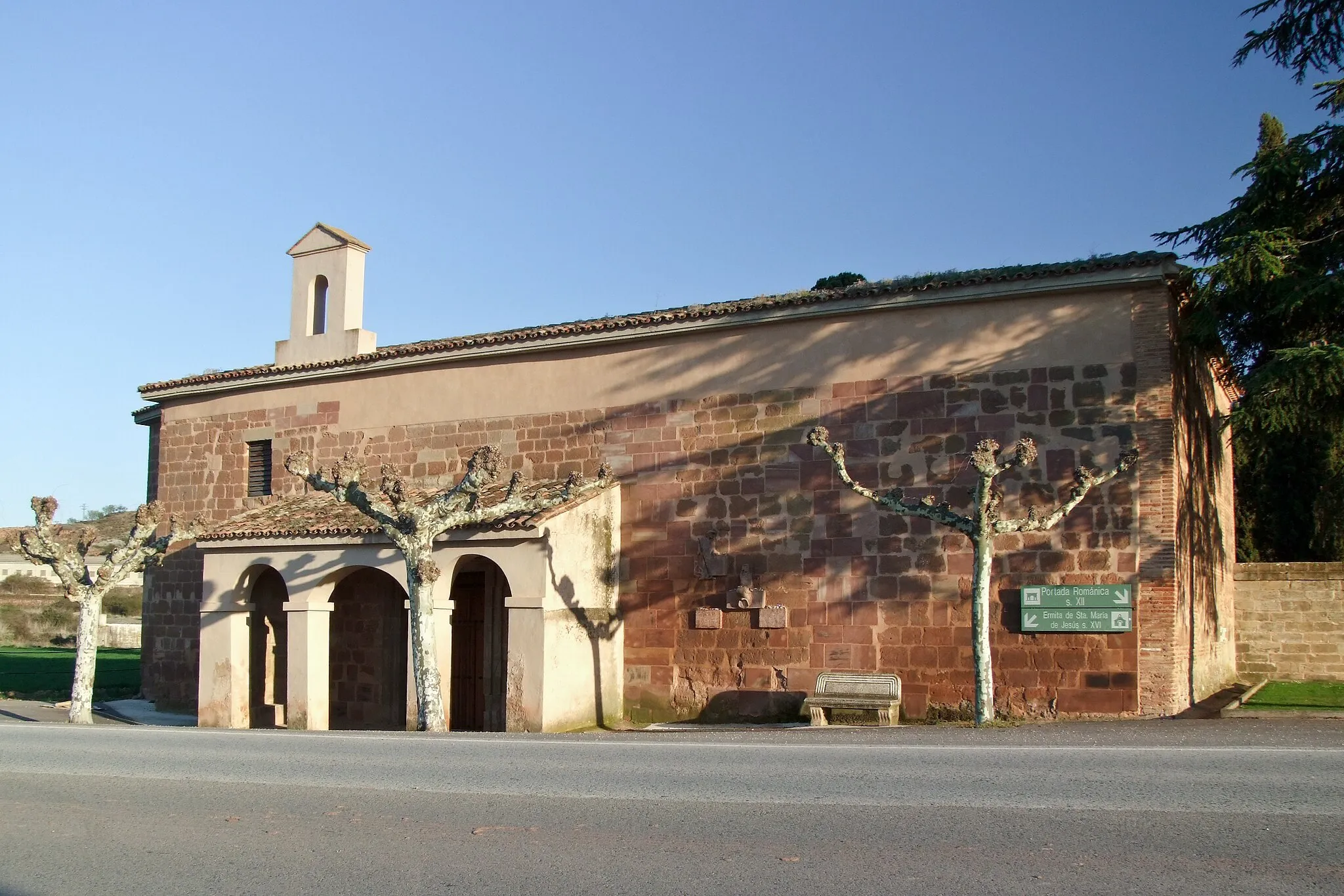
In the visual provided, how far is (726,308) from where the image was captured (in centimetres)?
1689

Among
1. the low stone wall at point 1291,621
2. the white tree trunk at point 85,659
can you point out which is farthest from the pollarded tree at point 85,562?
the low stone wall at point 1291,621

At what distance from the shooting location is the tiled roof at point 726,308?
47.4ft

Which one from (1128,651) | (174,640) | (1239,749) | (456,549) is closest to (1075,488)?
(1128,651)

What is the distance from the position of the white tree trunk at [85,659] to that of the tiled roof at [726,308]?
194 inches

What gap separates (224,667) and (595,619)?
6054 millimetres

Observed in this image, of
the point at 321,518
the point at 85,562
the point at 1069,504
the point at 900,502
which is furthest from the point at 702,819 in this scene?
the point at 85,562

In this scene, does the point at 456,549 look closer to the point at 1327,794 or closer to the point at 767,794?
the point at 767,794

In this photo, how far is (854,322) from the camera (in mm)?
16094

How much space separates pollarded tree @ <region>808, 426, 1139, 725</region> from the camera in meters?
13.1

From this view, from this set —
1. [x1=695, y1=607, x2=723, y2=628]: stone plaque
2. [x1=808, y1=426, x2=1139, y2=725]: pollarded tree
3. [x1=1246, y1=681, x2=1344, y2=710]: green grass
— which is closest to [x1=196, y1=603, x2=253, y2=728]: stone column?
[x1=695, y1=607, x2=723, y2=628]: stone plaque

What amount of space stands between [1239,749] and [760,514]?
8384 mm

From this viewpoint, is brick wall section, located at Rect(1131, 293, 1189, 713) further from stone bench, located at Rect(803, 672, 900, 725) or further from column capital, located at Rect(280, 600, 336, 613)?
column capital, located at Rect(280, 600, 336, 613)

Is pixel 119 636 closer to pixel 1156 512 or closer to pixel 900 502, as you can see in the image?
pixel 900 502

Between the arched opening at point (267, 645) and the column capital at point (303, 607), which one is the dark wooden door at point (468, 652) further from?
the arched opening at point (267, 645)
